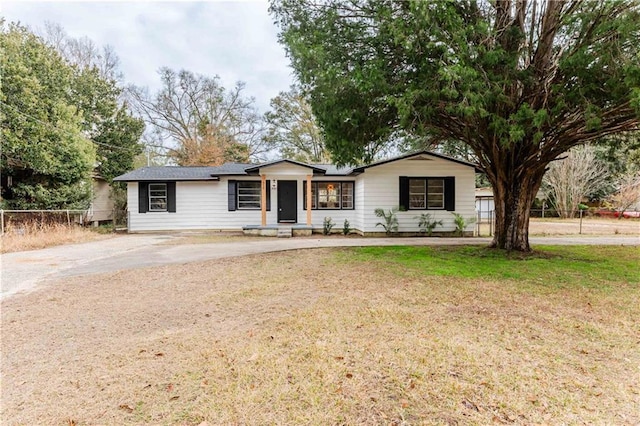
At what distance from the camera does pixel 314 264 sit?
737 cm

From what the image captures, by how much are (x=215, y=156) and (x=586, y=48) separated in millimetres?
22097

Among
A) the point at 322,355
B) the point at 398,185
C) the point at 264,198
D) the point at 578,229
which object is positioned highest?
the point at 398,185

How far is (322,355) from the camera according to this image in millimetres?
3070

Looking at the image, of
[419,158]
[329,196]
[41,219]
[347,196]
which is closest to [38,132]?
[41,219]

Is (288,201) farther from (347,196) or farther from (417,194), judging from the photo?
(417,194)

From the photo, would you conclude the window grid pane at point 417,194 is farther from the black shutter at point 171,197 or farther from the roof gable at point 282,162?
the black shutter at point 171,197

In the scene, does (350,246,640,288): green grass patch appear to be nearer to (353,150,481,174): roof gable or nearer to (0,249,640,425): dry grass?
(0,249,640,425): dry grass

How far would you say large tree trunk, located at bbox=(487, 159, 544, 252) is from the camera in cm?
852

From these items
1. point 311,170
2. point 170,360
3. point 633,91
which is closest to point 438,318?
point 170,360

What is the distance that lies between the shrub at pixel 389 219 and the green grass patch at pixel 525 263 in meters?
3.39

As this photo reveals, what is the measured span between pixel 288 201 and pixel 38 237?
8686 mm

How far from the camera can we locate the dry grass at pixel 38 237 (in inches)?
372

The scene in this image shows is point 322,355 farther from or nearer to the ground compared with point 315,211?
nearer to the ground

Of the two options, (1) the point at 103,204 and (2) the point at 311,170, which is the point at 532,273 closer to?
(2) the point at 311,170
